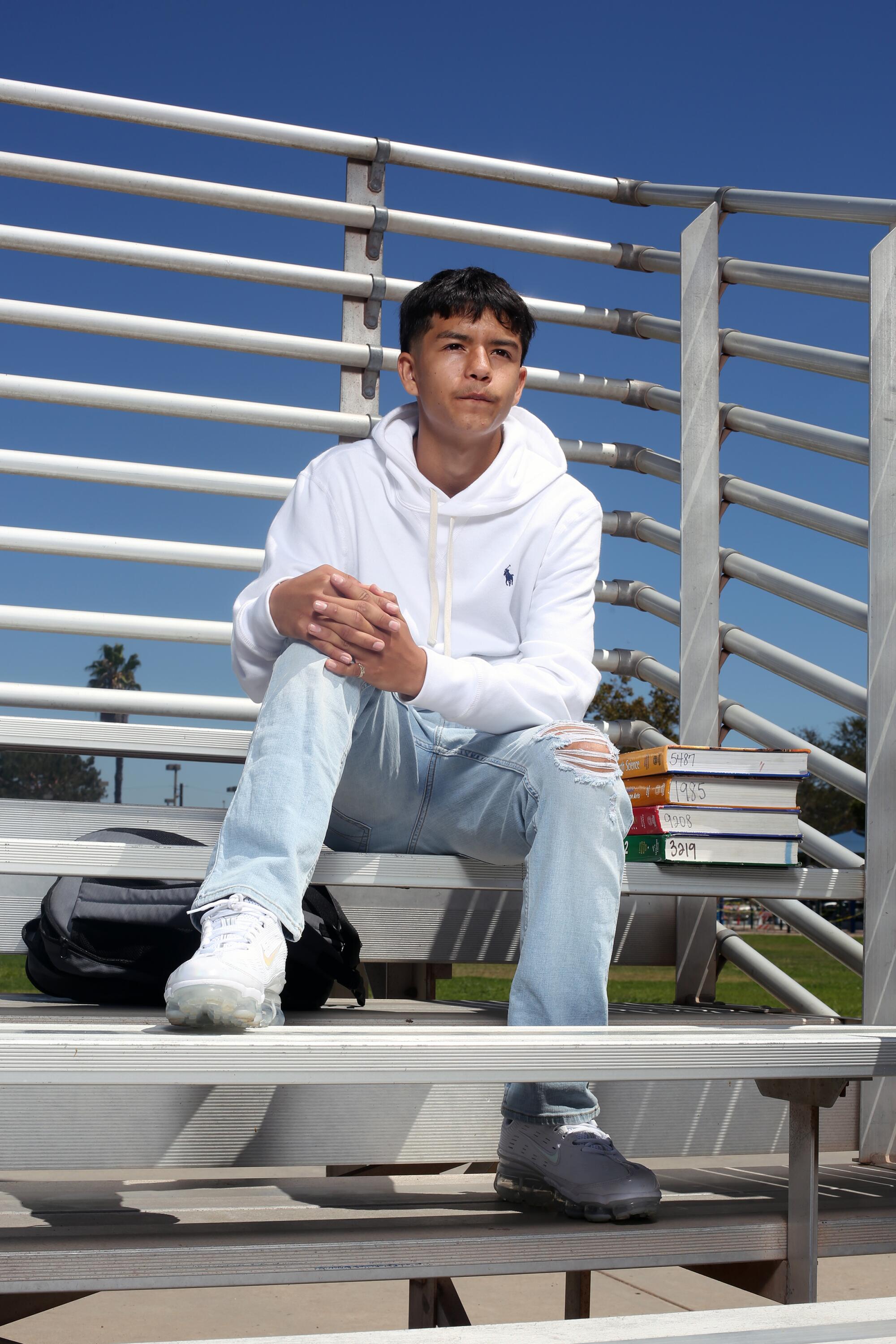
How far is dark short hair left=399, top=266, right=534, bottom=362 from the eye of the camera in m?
2.16

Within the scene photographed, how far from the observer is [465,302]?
2162mm

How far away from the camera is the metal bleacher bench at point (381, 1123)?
1.16 metres

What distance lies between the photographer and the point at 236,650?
1.95 metres

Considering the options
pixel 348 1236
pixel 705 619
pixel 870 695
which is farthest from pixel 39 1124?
pixel 705 619

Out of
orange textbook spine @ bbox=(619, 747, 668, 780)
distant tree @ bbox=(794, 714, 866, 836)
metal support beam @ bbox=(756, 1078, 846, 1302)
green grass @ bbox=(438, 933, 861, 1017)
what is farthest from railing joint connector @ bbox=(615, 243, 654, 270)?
distant tree @ bbox=(794, 714, 866, 836)

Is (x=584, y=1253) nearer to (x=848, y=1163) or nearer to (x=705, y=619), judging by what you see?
(x=848, y=1163)

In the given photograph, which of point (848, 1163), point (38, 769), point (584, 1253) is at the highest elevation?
point (584, 1253)

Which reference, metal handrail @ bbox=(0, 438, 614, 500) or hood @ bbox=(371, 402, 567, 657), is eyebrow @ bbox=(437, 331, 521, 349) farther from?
metal handrail @ bbox=(0, 438, 614, 500)

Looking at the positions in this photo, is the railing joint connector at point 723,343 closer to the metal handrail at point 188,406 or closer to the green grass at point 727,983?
the metal handrail at point 188,406

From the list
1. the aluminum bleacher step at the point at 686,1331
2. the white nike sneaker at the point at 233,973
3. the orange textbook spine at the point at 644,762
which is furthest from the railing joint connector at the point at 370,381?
the aluminum bleacher step at the point at 686,1331

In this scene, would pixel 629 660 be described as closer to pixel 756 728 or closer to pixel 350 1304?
pixel 756 728

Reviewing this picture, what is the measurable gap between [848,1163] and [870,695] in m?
0.81

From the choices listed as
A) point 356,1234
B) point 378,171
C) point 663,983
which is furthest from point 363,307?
point 663,983

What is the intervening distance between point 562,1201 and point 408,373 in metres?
1.46
